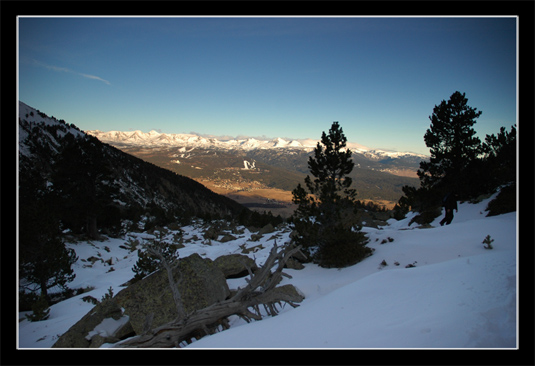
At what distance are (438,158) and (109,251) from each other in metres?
31.1

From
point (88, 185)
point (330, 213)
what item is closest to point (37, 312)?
point (330, 213)

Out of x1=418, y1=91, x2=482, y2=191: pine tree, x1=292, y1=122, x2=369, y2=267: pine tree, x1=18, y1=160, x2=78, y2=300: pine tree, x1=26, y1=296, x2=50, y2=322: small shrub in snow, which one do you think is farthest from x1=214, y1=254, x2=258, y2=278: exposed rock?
x1=418, y1=91, x2=482, y2=191: pine tree

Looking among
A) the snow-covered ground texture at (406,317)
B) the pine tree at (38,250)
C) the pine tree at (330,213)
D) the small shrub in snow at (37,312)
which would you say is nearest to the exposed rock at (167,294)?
the snow-covered ground texture at (406,317)

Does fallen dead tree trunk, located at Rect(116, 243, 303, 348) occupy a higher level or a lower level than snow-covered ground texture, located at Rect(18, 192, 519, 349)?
lower

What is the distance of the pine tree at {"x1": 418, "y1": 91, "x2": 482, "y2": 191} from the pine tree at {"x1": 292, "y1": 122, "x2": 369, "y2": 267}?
13.2 meters

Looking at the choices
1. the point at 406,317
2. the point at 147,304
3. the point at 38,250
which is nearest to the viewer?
the point at 406,317

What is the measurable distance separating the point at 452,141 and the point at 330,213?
16991 mm

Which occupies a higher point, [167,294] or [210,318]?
[210,318]

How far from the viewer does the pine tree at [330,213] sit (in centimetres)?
1108

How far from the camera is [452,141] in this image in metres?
21.5

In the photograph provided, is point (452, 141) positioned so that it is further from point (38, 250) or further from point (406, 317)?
point (38, 250)

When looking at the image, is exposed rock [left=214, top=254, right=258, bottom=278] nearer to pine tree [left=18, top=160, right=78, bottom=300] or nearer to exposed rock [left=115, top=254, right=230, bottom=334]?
exposed rock [left=115, top=254, right=230, bottom=334]

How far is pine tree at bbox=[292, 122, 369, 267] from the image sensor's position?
11078 mm

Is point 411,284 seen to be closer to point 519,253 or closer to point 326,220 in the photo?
point 519,253
